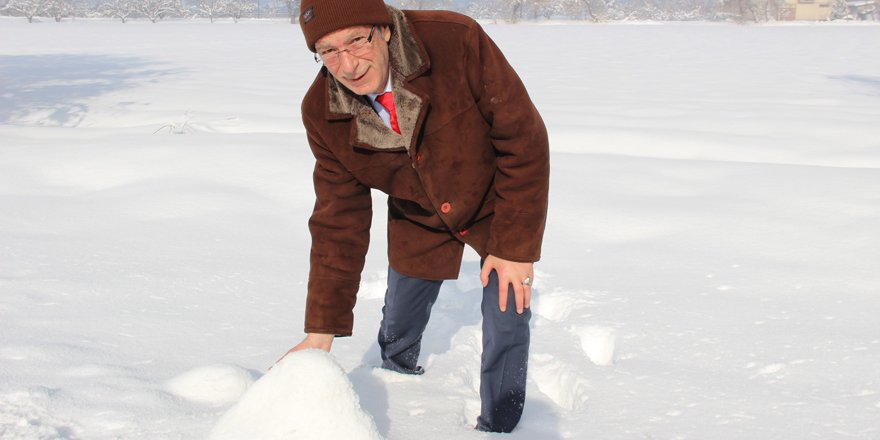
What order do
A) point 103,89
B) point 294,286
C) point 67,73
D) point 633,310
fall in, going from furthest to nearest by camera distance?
point 67,73 → point 103,89 → point 294,286 → point 633,310

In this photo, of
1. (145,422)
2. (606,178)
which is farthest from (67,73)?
(145,422)

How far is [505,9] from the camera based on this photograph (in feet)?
202

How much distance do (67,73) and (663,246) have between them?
14345 millimetres

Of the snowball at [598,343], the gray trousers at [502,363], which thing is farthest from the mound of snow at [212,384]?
the snowball at [598,343]

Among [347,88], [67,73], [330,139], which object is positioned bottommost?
[67,73]

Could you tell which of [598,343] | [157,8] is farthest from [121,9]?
[598,343]

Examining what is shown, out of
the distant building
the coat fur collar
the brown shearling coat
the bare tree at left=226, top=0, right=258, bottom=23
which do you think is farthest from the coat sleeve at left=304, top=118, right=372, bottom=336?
the distant building

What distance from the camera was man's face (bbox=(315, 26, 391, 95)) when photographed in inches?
70.0

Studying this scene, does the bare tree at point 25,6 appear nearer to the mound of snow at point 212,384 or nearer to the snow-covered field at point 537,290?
the snow-covered field at point 537,290

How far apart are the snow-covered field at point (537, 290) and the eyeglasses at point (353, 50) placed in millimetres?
719

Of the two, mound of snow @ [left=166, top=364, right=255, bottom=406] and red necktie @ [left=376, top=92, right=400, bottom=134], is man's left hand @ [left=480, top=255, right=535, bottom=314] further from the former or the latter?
mound of snow @ [left=166, top=364, right=255, bottom=406]

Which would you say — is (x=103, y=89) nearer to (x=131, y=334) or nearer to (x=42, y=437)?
(x=131, y=334)

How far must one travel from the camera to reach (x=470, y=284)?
3535mm

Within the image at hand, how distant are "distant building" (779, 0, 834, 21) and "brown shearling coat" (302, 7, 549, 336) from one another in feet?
241
